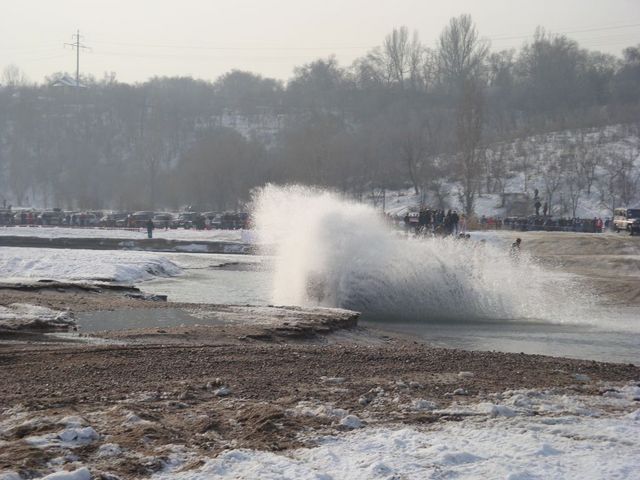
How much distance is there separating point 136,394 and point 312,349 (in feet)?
14.5

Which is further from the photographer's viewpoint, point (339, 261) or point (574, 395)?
point (339, 261)

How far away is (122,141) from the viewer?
144 m

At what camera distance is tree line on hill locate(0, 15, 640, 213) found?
328 feet

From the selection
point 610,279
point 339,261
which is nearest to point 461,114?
point 610,279

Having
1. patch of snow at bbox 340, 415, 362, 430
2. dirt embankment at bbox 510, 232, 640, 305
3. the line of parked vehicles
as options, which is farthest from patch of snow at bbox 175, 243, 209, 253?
patch of snow at bbox 340, 415, 362, 430

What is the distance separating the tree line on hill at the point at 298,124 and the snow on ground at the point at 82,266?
1978 inches

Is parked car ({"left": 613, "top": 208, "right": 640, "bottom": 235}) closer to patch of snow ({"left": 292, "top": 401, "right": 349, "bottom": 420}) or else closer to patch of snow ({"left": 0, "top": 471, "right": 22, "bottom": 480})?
patch of snow ({"left": 292, "top": 401, "right": 349, "bottom": 420})

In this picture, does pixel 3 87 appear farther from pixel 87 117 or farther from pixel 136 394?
pixel 136 394

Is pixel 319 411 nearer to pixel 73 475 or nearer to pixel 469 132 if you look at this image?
pixel 73 475

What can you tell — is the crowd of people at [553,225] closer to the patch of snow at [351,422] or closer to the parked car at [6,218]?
the parked car at [6,218]

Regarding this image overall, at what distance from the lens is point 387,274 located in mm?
22734

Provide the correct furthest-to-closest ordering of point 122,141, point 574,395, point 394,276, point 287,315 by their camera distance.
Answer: point 122,141 < point 394,276 < point 287,315 < point 574,395

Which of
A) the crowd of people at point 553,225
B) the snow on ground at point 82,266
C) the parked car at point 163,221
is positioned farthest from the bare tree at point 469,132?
the snow on ground at point 82,266

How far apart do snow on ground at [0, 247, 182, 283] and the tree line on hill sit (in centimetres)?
5024
